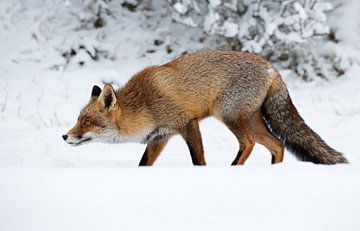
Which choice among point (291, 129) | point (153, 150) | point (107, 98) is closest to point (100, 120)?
point (107, 98)

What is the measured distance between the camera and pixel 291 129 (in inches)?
246

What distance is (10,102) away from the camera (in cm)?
984

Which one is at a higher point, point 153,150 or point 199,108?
point 199,108

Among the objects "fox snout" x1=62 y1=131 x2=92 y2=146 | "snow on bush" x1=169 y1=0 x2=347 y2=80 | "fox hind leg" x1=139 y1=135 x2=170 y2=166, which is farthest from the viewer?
"snow on bush" x1=169 y1=0 x2=347 y2=80

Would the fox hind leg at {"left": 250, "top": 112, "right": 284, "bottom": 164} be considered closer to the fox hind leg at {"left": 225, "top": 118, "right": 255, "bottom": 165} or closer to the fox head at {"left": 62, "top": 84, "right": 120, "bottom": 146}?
the fox hind leg at {"left": 225, "top": 118, "right": 255, "bottom": 165}

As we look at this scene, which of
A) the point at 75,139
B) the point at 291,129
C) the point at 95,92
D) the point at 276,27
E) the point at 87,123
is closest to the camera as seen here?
the point at 75,139

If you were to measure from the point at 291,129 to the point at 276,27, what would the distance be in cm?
501

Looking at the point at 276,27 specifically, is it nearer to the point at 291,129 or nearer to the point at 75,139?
the point at 291,129

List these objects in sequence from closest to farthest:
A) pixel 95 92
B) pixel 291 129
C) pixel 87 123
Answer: pixel 87 123, pixel 291 129, pixel 95 92

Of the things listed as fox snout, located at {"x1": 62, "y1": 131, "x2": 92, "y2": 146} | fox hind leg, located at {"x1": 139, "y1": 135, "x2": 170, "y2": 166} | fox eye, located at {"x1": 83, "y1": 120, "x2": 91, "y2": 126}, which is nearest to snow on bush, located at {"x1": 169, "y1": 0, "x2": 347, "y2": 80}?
fox hind leg, located at {"x1": 139, "y1": 135, "x2": 170, "y2": 166}

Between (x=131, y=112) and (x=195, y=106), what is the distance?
2.25ft

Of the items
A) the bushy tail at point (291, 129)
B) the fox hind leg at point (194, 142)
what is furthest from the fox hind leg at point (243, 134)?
the fox hind leg at point (194, 142)

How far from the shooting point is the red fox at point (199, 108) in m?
6.18

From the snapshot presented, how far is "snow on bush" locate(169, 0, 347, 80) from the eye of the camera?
10867 mm
